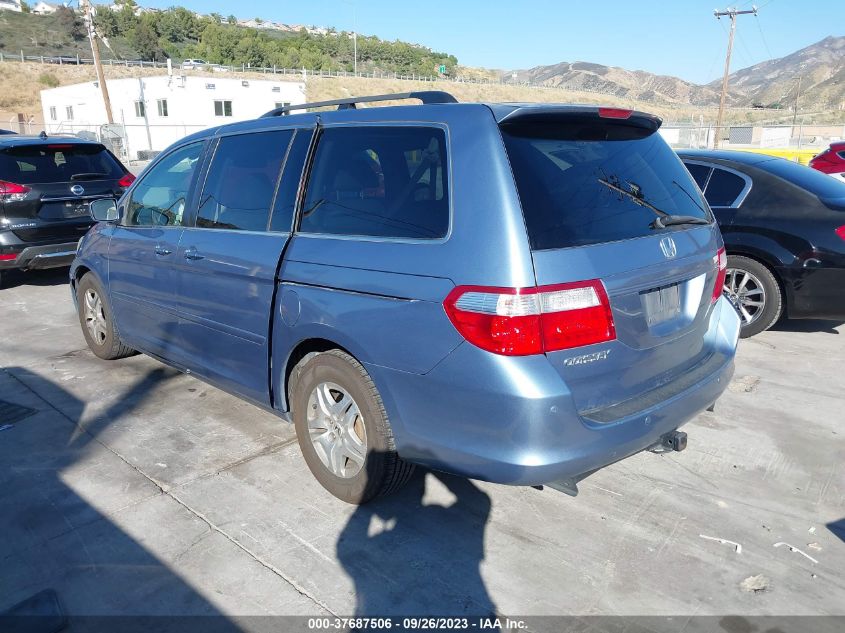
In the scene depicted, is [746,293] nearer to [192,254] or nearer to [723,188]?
[723,188]

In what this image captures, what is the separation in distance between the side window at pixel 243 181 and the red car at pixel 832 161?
1389 cm

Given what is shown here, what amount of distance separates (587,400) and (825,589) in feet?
4.29

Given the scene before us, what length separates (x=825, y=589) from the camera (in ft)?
8.82

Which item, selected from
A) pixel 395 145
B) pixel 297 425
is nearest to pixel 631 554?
pixel 297 425

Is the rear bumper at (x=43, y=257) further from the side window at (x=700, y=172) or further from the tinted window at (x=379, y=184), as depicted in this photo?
the side window at (x=700, y=172)

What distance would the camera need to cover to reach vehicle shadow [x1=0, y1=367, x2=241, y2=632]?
2.58 meters

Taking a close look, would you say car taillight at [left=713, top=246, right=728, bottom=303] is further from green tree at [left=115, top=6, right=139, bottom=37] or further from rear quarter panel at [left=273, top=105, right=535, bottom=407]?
green tree at [left=115, top=6, right=139, bottom=37]

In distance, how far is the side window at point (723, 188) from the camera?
589cm

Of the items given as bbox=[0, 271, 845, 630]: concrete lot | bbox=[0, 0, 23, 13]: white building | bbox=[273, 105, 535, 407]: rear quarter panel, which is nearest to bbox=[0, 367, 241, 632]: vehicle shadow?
bbox=[0, 271, 845, 630]: concrete lot

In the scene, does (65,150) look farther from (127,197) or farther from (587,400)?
(587,400)

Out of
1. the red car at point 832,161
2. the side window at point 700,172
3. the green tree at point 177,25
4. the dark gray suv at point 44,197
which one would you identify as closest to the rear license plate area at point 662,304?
the side window at point 700,172

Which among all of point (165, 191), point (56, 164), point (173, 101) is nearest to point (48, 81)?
point (173, 101)

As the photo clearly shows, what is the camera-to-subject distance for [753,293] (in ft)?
19.0

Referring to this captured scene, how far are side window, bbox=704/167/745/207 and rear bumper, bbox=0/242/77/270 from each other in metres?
6.95
